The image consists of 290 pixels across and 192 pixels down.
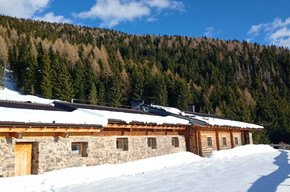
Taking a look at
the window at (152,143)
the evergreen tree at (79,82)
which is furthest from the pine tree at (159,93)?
the window at (152,143)

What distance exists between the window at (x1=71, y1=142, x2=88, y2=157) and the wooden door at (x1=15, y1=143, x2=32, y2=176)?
192 cm

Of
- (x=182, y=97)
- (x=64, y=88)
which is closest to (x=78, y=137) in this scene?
(x=64, y=88)

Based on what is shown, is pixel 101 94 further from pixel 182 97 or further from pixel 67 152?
pixel 67 152

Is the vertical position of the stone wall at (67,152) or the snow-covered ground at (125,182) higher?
the stone wall at (67,152)

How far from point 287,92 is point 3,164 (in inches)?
3520

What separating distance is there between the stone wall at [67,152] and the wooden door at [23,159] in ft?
Answer: 0.57

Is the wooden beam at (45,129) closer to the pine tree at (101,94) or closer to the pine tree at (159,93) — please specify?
the pine tree at (101,94)

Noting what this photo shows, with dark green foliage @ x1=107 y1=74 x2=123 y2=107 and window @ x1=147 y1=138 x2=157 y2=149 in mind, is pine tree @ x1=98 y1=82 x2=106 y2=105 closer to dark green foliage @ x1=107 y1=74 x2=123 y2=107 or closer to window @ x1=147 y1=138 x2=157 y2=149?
dark green foliage @ x1=107 y1=74 x2=123 y2=107

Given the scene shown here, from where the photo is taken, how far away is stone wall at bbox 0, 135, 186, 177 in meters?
8.97

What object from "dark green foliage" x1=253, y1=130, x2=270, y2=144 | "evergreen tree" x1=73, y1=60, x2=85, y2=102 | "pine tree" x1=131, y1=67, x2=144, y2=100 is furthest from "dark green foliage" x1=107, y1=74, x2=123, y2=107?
"dark green foliage" x1=253, y1=130, x2=270, y2=144

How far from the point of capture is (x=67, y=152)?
1082 cm

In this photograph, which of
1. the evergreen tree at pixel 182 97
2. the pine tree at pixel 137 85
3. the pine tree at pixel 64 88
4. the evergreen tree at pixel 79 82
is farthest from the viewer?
the pine tree at pixel 137 85

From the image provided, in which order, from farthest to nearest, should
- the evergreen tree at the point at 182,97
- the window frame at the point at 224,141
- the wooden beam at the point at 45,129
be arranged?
the evergreen tree at the point at 182,97 → the window frame at the point at 224,141 → the wooden beam at the point at 45,129

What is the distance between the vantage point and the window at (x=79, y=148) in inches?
448
